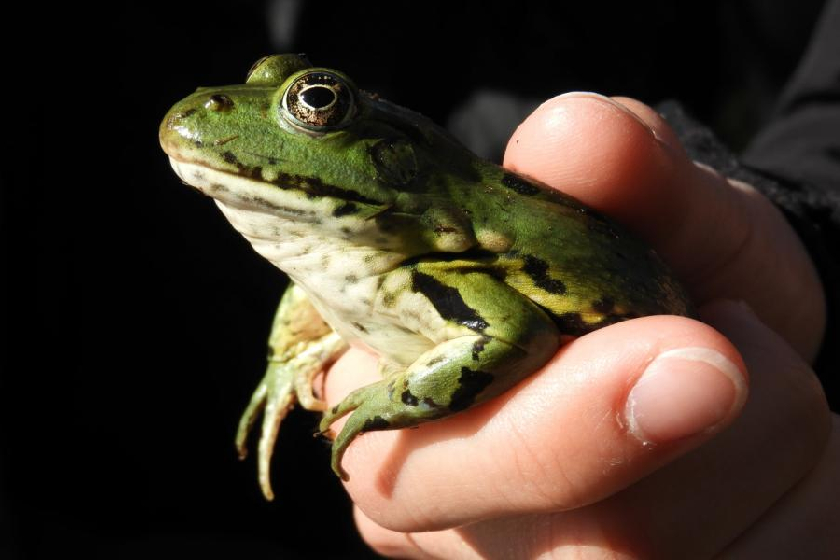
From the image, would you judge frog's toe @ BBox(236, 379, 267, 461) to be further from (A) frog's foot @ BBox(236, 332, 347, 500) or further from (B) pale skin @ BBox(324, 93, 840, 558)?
(B) pale skin @ BBox(324, 93, 840, 558)

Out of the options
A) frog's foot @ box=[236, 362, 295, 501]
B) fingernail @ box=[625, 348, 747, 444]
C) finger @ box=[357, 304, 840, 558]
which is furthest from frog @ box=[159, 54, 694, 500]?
frog's foot @ box=[236, 362, 295, 501]

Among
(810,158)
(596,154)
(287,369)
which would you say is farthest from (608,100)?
(810,158)

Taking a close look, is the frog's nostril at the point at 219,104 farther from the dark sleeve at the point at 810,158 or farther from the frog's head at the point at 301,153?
the dark sleeve at the point at 810,158

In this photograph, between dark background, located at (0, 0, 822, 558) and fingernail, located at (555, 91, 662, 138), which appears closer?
fingernail, located at (555, 91, 662, 138)

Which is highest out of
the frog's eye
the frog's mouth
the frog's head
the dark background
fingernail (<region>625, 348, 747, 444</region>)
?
the frog's eye

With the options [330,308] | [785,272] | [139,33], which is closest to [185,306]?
[139,33]
